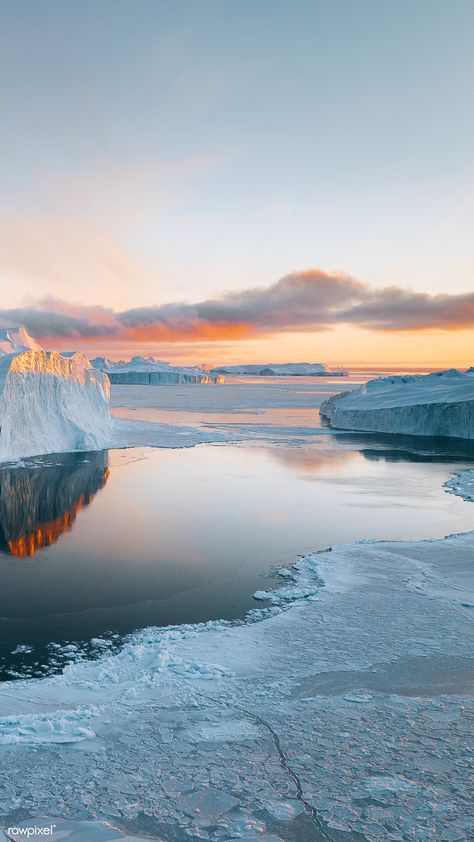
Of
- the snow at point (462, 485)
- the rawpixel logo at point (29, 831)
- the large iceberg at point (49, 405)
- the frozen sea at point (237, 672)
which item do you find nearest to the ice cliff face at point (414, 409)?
the snow at point (462, 485)

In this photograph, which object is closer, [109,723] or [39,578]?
[109,723]

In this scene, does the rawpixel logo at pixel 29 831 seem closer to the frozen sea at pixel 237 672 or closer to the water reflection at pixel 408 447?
the frozen sea at pixel 237 672

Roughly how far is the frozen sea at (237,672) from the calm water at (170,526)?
0.05 metres

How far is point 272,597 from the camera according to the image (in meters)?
6.55

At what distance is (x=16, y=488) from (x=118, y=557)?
20.8 ft

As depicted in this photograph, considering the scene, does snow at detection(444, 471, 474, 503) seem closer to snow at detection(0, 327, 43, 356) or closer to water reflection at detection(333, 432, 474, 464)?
water reflection at detection(333, 432, 474, 464)

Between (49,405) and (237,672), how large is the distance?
1684 centimetres

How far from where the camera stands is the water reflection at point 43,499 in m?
9.49

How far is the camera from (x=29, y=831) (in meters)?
2.87

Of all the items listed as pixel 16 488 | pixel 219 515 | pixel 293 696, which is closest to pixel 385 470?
pixel 219 515

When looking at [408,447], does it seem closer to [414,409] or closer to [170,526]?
[414,409]

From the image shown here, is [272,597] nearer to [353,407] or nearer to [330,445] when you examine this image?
[330,445]

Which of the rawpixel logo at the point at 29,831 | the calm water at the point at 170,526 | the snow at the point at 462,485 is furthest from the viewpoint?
the snow at the point at 462,485

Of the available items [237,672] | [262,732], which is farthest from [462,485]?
[262,732]
